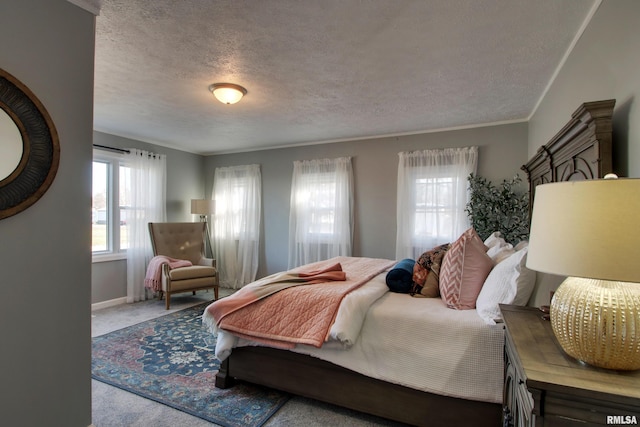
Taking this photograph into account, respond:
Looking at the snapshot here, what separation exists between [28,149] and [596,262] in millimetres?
2328

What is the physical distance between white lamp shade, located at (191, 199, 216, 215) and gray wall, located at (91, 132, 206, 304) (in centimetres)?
41

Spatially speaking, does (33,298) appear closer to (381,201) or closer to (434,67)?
(434,67)

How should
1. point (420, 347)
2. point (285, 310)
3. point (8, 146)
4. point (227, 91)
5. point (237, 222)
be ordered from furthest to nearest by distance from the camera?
point (237, 222) → point (227, 91) → point (285, 310) → point (420, 347) → point (8, 146)

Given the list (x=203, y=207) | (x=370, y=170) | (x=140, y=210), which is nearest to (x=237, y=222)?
(x=203, y=207)

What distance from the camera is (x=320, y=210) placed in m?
5.10

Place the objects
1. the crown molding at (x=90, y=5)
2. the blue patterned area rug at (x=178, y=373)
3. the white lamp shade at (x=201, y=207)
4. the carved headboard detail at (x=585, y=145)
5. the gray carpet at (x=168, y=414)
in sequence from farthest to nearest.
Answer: the white lamp shade at (x=201, y=207)
the blue patterned area rug at (x=178, y=373)
the gray carpet at (x=168, y=414)
the crown molding at (x=90, y=5)
the carved headboard detail at (x=585, y=145)

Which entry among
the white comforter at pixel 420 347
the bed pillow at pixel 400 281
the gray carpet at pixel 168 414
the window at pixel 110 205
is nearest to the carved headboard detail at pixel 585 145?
the white comforter at pixel 420 347

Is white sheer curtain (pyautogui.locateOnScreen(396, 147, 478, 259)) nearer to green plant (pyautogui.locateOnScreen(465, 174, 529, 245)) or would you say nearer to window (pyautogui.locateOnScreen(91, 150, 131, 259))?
green plant (pyautogui.locateOnScreen(465, 174, 529, 245))

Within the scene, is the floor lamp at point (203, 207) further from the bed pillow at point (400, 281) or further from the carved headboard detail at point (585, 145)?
the carved headboard detail at point (585, 145)

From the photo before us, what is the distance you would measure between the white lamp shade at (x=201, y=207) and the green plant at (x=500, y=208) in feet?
13.8

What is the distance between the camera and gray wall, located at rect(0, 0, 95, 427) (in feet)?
4.88

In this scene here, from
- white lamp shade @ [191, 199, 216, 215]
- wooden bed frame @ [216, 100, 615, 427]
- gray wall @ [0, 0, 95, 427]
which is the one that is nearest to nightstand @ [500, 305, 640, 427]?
wooden bed frame @ [216, 100, 615, 427]

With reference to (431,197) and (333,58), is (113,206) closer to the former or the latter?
(333,58)

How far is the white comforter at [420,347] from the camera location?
1.77 meters
